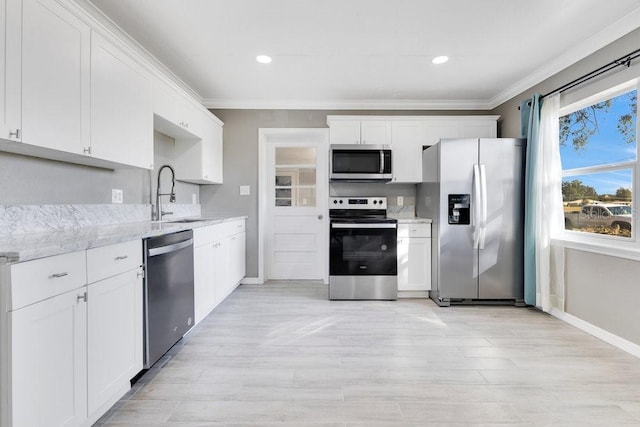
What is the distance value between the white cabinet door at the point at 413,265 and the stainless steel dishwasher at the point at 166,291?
2237mm

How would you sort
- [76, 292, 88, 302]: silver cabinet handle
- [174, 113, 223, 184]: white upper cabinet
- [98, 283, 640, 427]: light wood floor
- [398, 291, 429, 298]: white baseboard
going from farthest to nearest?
[398, 291, 429, 298]: white baseboard → [174, 113, 223, 184]: white upper cabinet → [98, 283, 640, 427]: light wood floor → [76, 292, 88, 302]: silver cabinet handle

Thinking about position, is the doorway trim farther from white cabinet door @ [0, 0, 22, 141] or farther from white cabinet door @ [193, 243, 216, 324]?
white cabinet door @ [0, 0, 22, 141]

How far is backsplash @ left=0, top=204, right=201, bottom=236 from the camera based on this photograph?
168 centimetres

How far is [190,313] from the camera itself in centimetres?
243

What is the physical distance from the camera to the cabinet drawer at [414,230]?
11.7ft

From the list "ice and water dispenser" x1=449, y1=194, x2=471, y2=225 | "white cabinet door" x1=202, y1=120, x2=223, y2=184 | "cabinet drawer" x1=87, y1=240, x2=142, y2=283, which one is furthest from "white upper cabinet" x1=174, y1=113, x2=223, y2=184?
"ice and water dispenser" x1=449, y1=194, x2=471, y2=225

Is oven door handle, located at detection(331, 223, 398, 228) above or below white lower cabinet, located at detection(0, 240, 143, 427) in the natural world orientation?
above

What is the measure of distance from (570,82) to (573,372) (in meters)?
2.38

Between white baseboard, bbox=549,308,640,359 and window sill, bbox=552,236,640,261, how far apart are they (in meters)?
0.60

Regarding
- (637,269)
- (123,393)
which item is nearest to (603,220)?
(637,269)

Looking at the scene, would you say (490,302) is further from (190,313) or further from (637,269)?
(190,313)

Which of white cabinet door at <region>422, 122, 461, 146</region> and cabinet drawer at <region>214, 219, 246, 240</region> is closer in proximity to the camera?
cabinet drawer at <region>214, 219, 246, 240</region>

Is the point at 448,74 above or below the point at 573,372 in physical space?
above

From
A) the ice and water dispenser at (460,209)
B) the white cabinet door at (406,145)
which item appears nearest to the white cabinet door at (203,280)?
the white cabinet door at (406,145)
